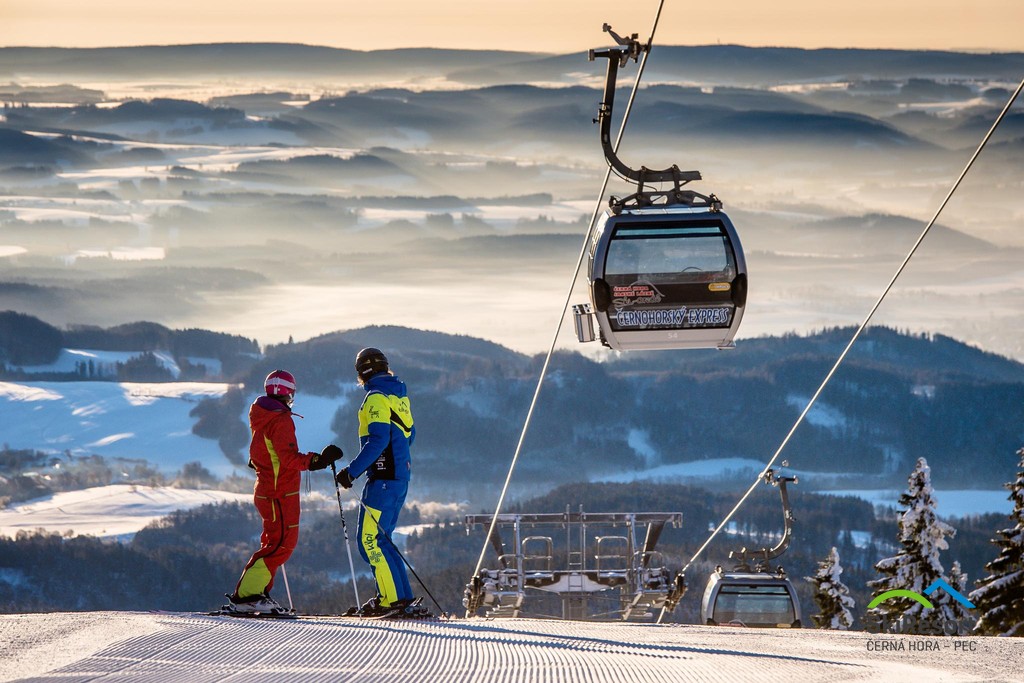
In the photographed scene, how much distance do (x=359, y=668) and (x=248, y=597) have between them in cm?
478

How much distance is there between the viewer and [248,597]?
601 inches

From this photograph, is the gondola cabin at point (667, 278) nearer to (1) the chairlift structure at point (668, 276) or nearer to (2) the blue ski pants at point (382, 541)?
(1) the chairlift structure at point (668, 276)

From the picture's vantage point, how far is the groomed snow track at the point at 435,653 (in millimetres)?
10469

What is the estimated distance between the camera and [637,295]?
22.0 meters

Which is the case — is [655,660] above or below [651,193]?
below

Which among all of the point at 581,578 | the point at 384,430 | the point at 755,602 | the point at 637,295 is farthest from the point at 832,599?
the point at 384,430

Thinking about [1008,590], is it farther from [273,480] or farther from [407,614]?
[273,480]

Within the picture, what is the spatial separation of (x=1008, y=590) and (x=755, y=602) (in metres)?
13.6

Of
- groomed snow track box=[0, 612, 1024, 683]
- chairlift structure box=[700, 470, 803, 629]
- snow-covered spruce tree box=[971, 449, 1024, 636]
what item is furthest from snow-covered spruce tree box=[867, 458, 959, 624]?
groomed snow track box=[0, 612, 1024, 683]

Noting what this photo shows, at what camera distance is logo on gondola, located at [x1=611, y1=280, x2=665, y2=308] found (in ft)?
72.0

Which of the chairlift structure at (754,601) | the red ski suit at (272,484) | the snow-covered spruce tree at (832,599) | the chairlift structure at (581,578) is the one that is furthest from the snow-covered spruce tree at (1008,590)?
the red ski suit at (272,484)

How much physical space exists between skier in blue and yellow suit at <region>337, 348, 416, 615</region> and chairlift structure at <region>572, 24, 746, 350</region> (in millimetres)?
6952

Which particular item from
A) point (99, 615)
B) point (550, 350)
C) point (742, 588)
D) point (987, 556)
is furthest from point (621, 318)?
point (987, 556)

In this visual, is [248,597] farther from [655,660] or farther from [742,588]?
[742,588]
